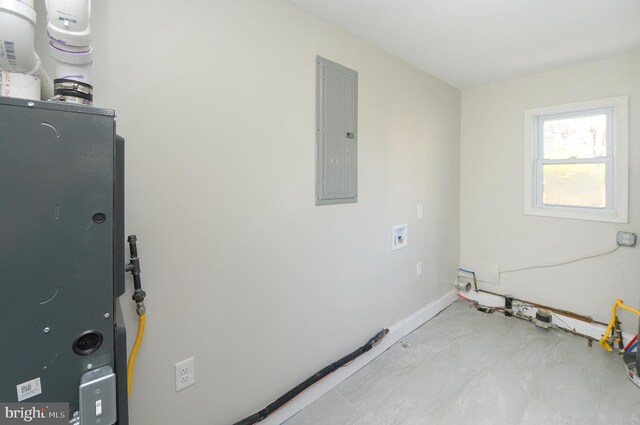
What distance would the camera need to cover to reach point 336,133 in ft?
6.33

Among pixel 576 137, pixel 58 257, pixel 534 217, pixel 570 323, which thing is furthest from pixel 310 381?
pixel 576 137

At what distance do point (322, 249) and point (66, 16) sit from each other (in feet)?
5.08

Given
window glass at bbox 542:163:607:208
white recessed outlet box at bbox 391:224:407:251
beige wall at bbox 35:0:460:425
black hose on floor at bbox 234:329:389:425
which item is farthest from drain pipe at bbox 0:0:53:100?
window glass at bbox 542:163:607:208

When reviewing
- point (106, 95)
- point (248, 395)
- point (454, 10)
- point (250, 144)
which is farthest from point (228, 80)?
point (248, 395)

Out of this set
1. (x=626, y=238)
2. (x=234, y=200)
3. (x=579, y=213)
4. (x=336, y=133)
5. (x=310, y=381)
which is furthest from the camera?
(x=579, y=213)

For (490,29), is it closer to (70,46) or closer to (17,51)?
(70,46)

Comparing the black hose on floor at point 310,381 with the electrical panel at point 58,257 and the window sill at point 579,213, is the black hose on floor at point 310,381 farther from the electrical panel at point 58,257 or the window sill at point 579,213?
the window sill at point 579,213

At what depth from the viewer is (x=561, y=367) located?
7.08ft

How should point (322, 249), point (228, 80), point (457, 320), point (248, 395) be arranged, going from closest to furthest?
point (228, 80) < point (248, 395) < point (322, 249) < point (457, 320)

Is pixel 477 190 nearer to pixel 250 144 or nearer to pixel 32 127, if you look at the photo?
pixel 250 144

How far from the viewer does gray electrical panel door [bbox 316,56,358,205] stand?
1.83 meters

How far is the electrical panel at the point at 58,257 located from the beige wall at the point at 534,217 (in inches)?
137
